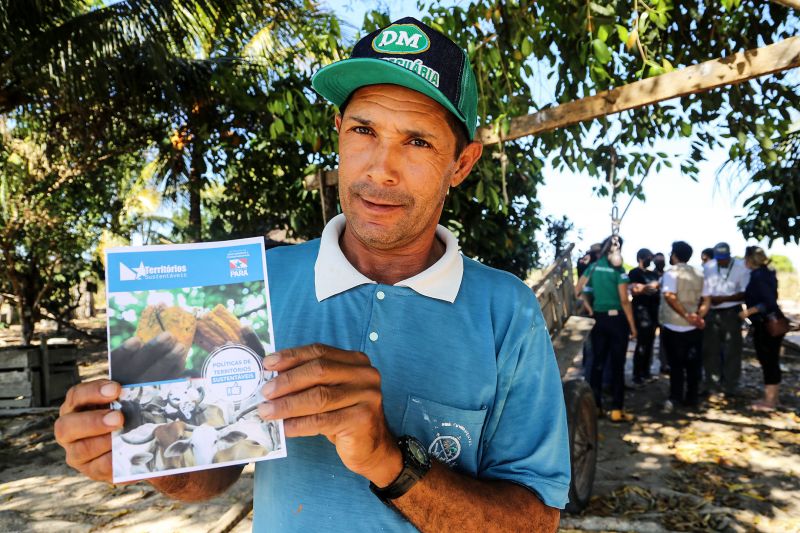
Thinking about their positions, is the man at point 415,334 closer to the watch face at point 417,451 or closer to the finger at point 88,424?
the watch face at point 417,451

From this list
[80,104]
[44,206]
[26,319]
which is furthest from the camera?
[26,319]

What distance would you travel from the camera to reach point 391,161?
144 centimetres

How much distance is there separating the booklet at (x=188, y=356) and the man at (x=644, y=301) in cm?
846

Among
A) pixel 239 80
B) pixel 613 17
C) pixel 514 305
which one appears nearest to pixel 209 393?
pixel 514 305

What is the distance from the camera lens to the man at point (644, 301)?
870 cm

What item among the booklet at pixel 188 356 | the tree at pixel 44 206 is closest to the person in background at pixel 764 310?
the booklet at pixel 188 356

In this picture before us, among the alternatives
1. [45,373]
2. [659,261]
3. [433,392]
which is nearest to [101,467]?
[433,392]

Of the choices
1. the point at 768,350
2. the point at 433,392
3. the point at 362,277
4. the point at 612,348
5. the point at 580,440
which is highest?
the point at 362,277

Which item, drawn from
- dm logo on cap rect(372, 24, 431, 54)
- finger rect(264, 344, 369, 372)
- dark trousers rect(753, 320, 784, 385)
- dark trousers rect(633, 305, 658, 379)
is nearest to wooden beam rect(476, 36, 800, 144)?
dm logo on cap rect(372, 24, 431, 54)

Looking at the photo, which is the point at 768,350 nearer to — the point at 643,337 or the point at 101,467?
the point at 643,337

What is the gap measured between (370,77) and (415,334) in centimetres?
64

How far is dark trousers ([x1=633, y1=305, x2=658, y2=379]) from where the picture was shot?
884cm

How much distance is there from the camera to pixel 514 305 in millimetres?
1482

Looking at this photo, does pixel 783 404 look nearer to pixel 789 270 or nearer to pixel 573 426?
pixel 573 426
